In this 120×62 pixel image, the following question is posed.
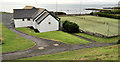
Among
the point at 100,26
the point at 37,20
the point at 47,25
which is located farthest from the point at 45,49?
the point at 100,26

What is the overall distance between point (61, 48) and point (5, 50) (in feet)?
34.1

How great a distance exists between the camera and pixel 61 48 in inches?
915

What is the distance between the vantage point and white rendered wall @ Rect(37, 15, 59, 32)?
3575 cm

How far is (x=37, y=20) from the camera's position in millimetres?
37906

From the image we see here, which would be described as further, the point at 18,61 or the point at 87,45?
the point at 87,45

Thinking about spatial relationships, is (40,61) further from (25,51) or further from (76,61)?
(25,51)


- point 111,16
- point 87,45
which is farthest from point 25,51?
point 111,16

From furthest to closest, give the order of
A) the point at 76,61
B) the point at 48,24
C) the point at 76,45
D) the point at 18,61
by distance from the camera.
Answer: the point at 48,24
the point at 76,45
the point at 18,61
the point at 76,61

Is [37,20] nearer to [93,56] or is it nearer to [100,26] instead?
[100,26]

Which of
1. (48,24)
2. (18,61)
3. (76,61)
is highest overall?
(48,24)

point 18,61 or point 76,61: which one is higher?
point 76,61

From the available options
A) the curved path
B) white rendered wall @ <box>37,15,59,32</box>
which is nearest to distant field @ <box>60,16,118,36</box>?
white rendered wall @ <box>37,15,59,32</box>

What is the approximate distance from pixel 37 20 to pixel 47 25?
404 centimetres

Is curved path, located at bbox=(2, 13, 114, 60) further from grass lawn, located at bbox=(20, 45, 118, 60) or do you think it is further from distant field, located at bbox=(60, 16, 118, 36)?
distant field, located at bbox=(60, 16, 118, 36)
